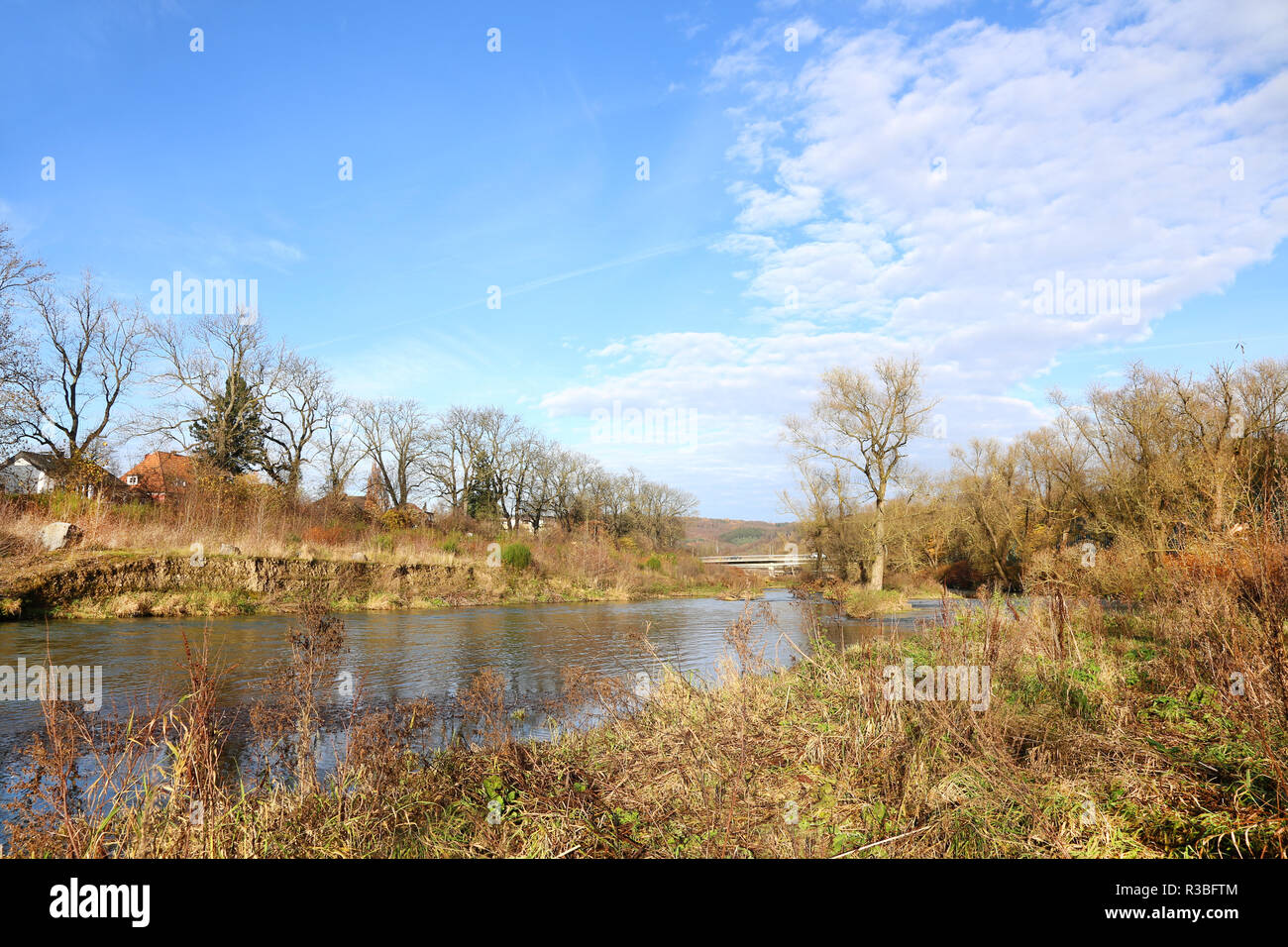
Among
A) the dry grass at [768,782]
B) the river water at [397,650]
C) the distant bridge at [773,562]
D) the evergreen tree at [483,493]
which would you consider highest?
the evergreen tree at [483,493]

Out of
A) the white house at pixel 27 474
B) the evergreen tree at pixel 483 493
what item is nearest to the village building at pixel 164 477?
the white house at pixel 27 474

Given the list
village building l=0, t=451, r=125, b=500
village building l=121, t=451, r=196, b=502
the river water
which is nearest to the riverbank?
the river water

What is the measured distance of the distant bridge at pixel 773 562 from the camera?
142ft

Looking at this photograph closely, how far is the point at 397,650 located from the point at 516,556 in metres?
19.5

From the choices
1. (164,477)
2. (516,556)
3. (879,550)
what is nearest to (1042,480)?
(879,550)

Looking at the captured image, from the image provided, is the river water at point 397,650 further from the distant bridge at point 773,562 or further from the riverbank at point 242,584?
the distant bridge at point 773,562

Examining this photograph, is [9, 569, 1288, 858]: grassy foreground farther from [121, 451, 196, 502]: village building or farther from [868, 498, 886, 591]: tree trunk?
[868, 498, 886, 591]: tree trunk

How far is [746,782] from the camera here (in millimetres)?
4461

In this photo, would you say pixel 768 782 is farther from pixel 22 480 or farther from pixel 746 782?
pixel 22 480

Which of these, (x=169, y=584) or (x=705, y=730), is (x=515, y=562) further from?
(x=705, y=730)

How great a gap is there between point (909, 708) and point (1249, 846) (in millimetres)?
2645

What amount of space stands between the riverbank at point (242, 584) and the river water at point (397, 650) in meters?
0.83
